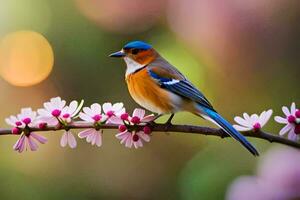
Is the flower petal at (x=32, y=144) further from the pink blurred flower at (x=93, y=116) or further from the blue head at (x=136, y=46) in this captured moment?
the blue head at (x=136, y=46)

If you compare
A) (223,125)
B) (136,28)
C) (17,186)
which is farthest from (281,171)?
(17,186)

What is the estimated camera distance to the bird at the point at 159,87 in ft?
4.29

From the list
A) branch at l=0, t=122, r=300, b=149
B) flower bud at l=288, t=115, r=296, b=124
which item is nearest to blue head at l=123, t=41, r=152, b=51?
branch at l=0, t=122, r=300, b=149

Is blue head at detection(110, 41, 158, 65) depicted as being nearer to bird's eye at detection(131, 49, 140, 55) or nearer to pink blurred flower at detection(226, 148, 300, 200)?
bird's eye at detection(131, 49, 140, 55)

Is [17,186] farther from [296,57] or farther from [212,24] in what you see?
[296,57]

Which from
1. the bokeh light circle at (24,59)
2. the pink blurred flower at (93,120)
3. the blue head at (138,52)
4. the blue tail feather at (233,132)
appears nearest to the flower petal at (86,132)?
the pink blurred flower at (93,120)

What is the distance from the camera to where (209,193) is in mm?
1880

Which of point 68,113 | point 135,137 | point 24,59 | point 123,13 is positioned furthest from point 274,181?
point 24,59

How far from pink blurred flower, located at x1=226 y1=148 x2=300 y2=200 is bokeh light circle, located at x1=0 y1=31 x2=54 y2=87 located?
122 centimetres

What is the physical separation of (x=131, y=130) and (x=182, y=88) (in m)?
0.36

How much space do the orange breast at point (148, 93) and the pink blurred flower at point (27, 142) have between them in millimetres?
370

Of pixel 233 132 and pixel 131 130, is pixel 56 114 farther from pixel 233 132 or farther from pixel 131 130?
pixel 233 132

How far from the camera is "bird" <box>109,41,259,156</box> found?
4.29 feet

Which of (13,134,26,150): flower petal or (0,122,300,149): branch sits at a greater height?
(13,134,26,150): flower petal
